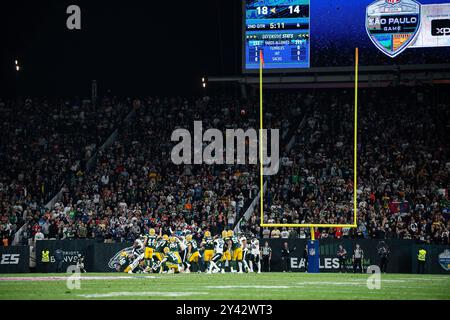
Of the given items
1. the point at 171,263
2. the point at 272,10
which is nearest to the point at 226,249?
the point at 171,263

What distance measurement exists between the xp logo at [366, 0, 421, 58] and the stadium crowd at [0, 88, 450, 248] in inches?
→ 126

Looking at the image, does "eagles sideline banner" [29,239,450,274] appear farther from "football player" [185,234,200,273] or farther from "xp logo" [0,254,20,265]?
"football player" [185,234,200,273]

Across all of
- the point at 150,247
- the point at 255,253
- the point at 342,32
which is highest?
the point at 342,32

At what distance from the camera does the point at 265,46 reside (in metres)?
27.3

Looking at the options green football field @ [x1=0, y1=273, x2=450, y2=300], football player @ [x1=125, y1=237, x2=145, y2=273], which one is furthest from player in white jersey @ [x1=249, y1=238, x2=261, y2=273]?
green football field @ [x1=0, y1=273, x2=450, y2=300]

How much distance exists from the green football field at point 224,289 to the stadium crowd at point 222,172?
5.89 meters

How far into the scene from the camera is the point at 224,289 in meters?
14.7

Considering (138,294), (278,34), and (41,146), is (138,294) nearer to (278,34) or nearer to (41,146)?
(278,34)

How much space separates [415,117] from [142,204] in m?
9.98

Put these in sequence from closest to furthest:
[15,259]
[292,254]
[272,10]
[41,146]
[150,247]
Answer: [150,247] < [15,259] < [292,254] < [272,10] < [41,146]

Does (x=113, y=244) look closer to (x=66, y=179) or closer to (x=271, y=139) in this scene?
(x=66, y=179)

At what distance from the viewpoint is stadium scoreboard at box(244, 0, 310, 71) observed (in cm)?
2716

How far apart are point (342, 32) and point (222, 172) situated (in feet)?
19.9

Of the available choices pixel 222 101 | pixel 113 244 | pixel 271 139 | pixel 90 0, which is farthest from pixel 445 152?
pixel 90 0
